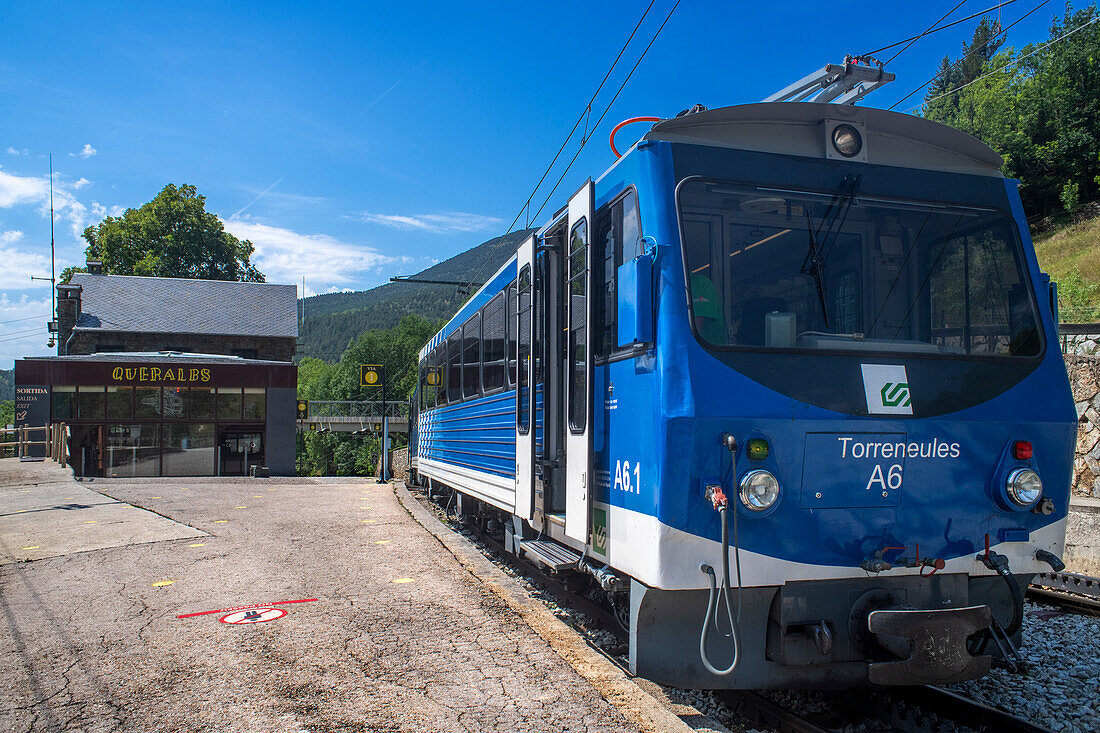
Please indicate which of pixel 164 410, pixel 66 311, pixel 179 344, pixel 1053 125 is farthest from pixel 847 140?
pixel 1053 125

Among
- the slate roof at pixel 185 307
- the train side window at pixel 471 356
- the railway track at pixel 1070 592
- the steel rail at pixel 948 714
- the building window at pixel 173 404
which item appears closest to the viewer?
the steel rail at pixel 948 714

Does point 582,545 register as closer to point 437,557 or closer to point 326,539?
point 437,557

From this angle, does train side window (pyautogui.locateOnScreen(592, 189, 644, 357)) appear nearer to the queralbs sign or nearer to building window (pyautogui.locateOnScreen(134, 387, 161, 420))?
the queralbs sign

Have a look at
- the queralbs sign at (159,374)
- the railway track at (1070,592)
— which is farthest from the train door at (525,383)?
the queralbs sign at (159,374)

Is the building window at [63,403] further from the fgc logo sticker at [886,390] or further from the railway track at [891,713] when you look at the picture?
the fgc logo sticker at [886,390]

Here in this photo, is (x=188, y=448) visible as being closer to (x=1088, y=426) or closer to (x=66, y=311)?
(x=66, y=311)

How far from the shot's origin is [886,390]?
4.10 meters

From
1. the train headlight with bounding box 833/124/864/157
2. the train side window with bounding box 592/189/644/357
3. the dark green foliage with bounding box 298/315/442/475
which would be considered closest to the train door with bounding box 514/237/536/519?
the train side window with bounding box 592/189/644/357

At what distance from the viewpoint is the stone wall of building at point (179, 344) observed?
39.4 m

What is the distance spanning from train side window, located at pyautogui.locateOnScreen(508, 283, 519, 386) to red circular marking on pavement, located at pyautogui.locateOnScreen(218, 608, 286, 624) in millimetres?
2770

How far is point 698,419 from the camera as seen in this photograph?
381cm

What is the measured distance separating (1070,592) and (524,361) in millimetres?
5429

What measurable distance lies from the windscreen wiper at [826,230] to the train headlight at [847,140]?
152mm

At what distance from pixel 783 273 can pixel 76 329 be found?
42354 millimetres
